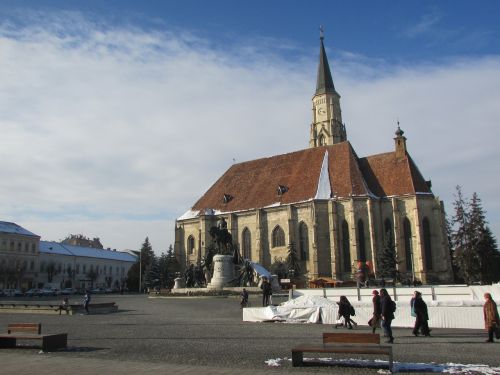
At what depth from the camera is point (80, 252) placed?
3499 inches

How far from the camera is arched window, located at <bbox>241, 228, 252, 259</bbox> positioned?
188 feet

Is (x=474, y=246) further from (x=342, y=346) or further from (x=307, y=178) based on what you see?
(x=342, y=346)

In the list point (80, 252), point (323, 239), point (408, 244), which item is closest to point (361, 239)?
point (323, 239)

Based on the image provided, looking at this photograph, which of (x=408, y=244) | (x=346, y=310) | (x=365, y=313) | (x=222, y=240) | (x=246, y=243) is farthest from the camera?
(x=246, y=243)

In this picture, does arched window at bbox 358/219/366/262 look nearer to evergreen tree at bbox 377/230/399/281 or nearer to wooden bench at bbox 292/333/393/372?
evergreen tree at bbox 377/230/399/281

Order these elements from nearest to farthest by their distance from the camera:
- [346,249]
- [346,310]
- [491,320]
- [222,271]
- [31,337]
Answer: [31,337] < [491,320] < [346,310] < [222,271] < [346,249]

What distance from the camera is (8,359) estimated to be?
356 inches

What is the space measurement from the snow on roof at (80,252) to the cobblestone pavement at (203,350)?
70670mm

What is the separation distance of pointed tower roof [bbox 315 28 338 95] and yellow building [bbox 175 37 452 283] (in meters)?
17.1

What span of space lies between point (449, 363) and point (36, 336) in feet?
27.6

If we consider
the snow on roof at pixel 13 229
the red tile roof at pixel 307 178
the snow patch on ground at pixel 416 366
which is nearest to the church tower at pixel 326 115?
the red tile roof at pixel 307 178

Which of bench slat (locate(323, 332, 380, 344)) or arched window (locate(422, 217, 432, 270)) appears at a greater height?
arched window (locate(422, 217, 432, 270))

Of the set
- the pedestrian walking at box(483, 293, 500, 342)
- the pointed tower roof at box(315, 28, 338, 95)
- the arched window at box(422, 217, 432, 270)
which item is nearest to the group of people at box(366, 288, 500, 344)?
the pedestrian walking at box(483, 293, 500, 342)

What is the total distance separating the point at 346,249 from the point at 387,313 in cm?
3925
